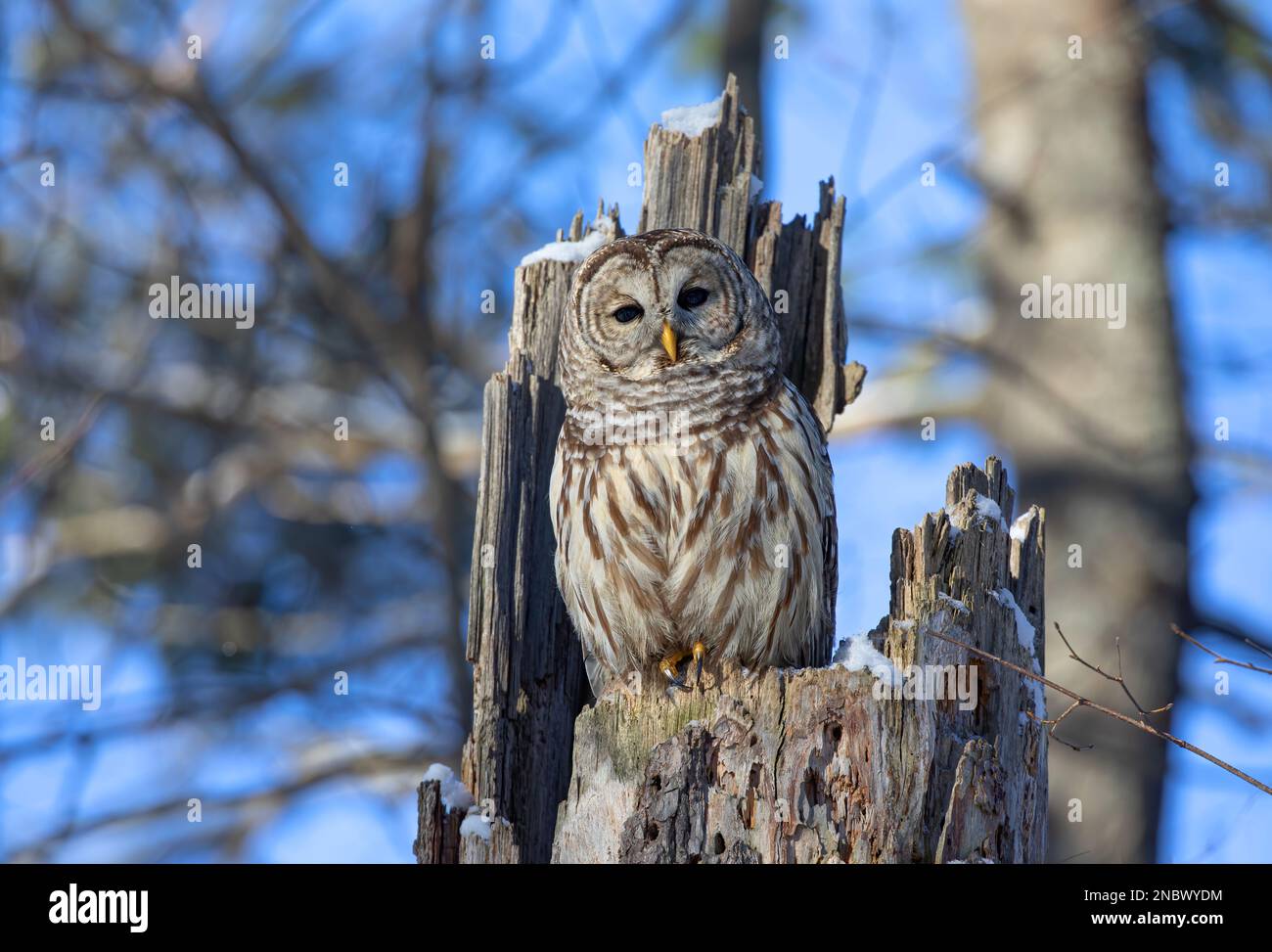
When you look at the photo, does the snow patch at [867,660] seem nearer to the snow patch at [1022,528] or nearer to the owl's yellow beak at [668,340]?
the snow patch at [1022,528]

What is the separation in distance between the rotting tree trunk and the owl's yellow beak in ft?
1.92

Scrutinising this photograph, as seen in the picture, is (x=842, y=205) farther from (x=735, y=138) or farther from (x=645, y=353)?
(x=645, y=353)

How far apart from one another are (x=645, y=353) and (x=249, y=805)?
18.7 feet

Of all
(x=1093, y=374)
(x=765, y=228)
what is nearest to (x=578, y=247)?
(x=765, y=228)

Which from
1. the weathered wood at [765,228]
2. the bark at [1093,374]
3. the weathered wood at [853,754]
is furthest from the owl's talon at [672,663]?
the bark at [1093,374]

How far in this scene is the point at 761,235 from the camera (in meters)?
5.34

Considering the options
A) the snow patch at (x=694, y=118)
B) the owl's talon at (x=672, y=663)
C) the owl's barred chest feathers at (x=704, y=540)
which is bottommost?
the owl's talon at (x=672, y=663)

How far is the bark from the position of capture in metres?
7.36

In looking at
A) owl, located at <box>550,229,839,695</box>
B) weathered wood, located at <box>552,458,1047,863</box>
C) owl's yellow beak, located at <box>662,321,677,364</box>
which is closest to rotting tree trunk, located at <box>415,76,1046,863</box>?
weathered wood, located at <box>552,458,1047,863</box>

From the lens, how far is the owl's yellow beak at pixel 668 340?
4738 millimetres

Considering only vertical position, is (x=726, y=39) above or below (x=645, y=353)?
above

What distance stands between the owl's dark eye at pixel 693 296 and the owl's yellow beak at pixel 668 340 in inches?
6.1

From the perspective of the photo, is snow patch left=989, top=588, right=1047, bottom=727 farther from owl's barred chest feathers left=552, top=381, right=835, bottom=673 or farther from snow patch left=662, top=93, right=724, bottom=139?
snow patch left=662, top=93, right=724, bottom=139
